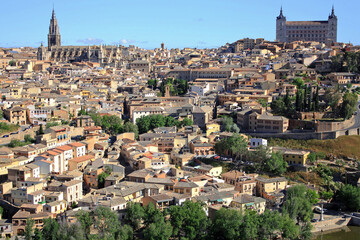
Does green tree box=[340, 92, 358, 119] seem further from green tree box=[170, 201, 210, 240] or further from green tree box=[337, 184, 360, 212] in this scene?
green tree box=[170, 201, 210, 240]

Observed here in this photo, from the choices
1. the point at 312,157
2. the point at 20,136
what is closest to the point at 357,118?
the point at 312,157

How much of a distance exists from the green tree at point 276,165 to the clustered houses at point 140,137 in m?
0.95

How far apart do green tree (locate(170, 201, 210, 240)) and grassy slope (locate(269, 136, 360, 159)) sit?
10.6 meters

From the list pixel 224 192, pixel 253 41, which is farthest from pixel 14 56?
pixel 224 192

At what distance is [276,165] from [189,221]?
314 inches

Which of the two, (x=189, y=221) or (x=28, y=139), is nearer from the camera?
(x=189, y=221)

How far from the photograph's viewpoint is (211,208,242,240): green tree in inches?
777

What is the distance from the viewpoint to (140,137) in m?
30.4

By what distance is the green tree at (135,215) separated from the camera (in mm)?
20297

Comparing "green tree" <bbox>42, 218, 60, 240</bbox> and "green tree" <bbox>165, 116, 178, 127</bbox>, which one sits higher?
"green tree" <bbox>165, 116, 178, 127</bbox>

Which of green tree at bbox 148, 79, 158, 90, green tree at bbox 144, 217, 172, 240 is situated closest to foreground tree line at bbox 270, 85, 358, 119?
green tree at bbox 144, 217, 172, 240

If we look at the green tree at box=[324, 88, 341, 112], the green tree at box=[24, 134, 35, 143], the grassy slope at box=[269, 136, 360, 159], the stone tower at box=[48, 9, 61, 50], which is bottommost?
the grassy slope at box=[269, 136, 360, 159]

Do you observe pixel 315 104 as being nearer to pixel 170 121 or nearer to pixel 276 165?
pixel 276 165

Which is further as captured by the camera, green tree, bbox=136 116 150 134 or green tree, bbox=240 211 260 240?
green tree, bbox=136 116 150 134
